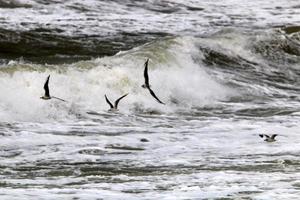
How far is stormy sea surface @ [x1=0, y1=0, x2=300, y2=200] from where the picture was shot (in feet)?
28.2

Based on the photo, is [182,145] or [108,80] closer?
[182,145]

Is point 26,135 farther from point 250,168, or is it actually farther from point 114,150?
point 250,168

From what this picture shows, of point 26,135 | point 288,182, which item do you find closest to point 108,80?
point 26,135

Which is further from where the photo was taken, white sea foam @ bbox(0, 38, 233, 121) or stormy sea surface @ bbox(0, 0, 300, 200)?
white sea foam @ bbox(0, 38, 233, 121)

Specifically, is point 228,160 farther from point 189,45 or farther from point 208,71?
point 189,45

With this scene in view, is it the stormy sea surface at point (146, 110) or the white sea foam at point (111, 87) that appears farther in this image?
the white sea foam at point (111, 87)

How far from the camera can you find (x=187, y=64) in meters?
18.5

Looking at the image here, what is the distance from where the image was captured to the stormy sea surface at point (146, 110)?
8609mm

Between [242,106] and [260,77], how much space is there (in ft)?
12.9

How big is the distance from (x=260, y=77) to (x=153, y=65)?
→ 256 cm

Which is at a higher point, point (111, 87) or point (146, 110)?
point (111, 87)

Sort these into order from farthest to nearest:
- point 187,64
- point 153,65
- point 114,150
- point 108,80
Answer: point 187,64, point 153,65, point 108,80, point 114,150

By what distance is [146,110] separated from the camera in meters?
13.9

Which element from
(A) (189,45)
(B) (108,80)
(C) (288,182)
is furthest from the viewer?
(A) (189,45)
